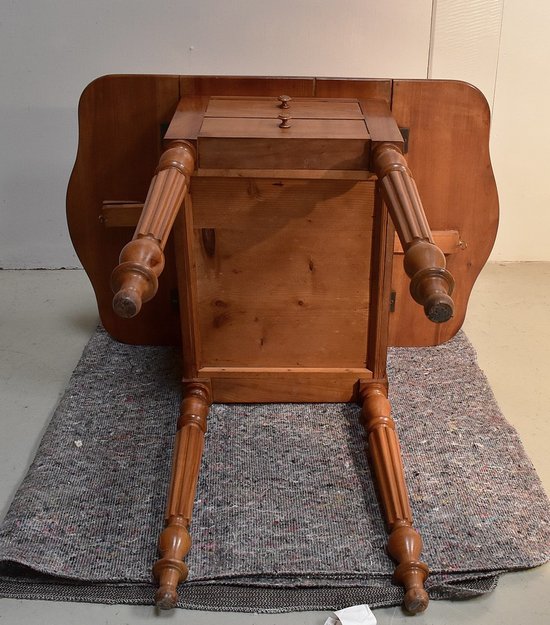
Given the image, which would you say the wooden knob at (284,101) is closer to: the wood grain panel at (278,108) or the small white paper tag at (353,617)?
the wood grain panel at (278,108)

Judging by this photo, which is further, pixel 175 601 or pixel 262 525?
pixel 262 525

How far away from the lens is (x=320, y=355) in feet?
5.96

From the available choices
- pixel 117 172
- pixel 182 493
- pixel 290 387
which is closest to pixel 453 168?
pixel 290 387

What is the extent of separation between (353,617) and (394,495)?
246 mm

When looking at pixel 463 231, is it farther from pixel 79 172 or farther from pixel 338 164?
pixel 79 172

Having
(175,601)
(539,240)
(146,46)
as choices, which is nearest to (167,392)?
(175,601)

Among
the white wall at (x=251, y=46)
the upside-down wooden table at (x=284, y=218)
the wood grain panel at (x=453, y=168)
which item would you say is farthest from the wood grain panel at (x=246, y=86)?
the white wall at (x=251, y=46)

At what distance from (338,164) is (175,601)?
803 millimetres

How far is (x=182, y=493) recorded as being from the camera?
5.02ft

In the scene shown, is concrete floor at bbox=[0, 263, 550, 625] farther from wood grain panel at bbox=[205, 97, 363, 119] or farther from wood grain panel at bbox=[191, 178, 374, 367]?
wood grain panel at bbox=[205, 97, 363, 119]

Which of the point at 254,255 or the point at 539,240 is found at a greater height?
the point at 254,255

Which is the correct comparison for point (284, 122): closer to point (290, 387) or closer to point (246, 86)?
point (246, 86)

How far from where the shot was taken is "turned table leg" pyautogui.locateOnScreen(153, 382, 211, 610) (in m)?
1.39

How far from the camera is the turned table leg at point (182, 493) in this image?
1393 millimetres
